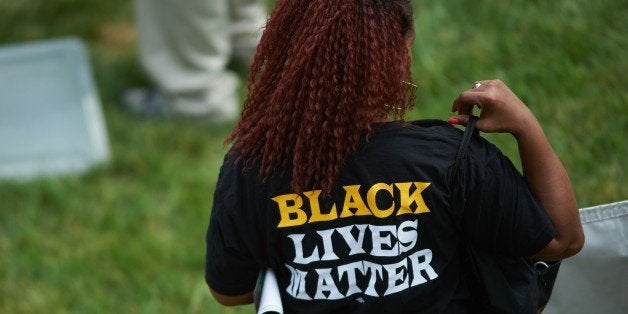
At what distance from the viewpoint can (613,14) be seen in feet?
12.2

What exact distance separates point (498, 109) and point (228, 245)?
1.88 ft

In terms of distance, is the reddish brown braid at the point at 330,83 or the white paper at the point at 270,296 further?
the white paper at the point at 270,296

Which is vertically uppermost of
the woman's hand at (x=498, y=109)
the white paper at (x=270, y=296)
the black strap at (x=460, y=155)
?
the woman's hand at (x=498, y=109)

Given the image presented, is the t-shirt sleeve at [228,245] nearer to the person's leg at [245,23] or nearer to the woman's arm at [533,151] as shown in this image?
the woman's arm at [533,151]

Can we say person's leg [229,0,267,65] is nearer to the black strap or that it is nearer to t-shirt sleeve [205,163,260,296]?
t-shirt sleeve [205,163,260,296]

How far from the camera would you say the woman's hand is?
1668 mm

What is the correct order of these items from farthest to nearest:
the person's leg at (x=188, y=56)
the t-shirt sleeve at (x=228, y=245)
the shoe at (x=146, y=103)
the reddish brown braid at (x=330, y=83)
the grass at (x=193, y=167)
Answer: the shoe at (x=146, y=103)
the person's leg at (x=188, y=56)
the grass at (x=193, y=167)
the t-shirt sleeve at (x=228, y=245)
the reddish brown braid at (x=330, y=83)

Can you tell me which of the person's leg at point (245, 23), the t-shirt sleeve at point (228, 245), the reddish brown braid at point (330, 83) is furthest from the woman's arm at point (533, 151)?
the person's leg at point (245, 23)

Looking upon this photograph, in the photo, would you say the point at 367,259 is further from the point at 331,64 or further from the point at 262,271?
the point at 331,64

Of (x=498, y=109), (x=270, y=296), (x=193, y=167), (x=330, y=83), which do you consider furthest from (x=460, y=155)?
(x=193, y=167)

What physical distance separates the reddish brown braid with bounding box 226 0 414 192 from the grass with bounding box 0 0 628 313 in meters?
1.72

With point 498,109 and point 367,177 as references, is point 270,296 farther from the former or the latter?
point 498,109

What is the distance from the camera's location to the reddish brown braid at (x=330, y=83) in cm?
162

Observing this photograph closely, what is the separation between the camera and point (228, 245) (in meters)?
1.79
